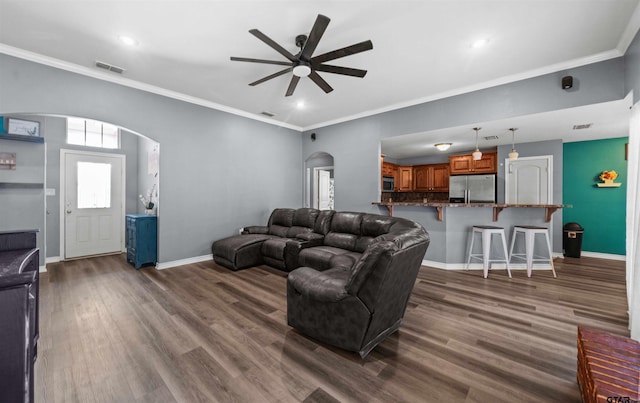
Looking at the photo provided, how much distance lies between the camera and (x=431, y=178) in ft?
24.0

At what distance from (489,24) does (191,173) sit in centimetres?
480

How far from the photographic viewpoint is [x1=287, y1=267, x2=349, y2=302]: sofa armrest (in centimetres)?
198

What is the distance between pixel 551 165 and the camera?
17.6 feet

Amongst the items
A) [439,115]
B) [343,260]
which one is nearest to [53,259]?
[343,260]

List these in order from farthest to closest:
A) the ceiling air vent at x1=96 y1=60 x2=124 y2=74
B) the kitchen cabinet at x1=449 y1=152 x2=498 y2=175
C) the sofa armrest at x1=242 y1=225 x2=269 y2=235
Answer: the kitchen cabinet at x1=449 y1=152 x2=498 y2=175 → the sofa armrest at x1=242 y1=225 x2=269 y2=235 → the ceiling air vent at x1=96 y1=60 x2=124 y2=74

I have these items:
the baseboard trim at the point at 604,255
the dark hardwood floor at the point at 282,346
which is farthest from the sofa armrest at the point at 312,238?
the baseboard trim at the point at 604,255

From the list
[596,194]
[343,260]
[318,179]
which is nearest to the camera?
[343,260]

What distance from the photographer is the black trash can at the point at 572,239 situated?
5.28 metres

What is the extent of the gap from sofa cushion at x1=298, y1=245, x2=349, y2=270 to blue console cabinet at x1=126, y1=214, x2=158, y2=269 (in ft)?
8.61

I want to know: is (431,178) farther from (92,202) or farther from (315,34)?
(92,202)

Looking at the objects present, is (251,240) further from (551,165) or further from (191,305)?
(551,165)

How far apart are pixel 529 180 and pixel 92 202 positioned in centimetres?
950

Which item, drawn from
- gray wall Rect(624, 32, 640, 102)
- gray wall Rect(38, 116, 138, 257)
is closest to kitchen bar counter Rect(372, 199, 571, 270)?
gray wall Rect(624, 32, 640, 102)

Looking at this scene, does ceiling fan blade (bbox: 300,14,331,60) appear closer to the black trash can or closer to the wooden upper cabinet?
the wooden upper cabinet
